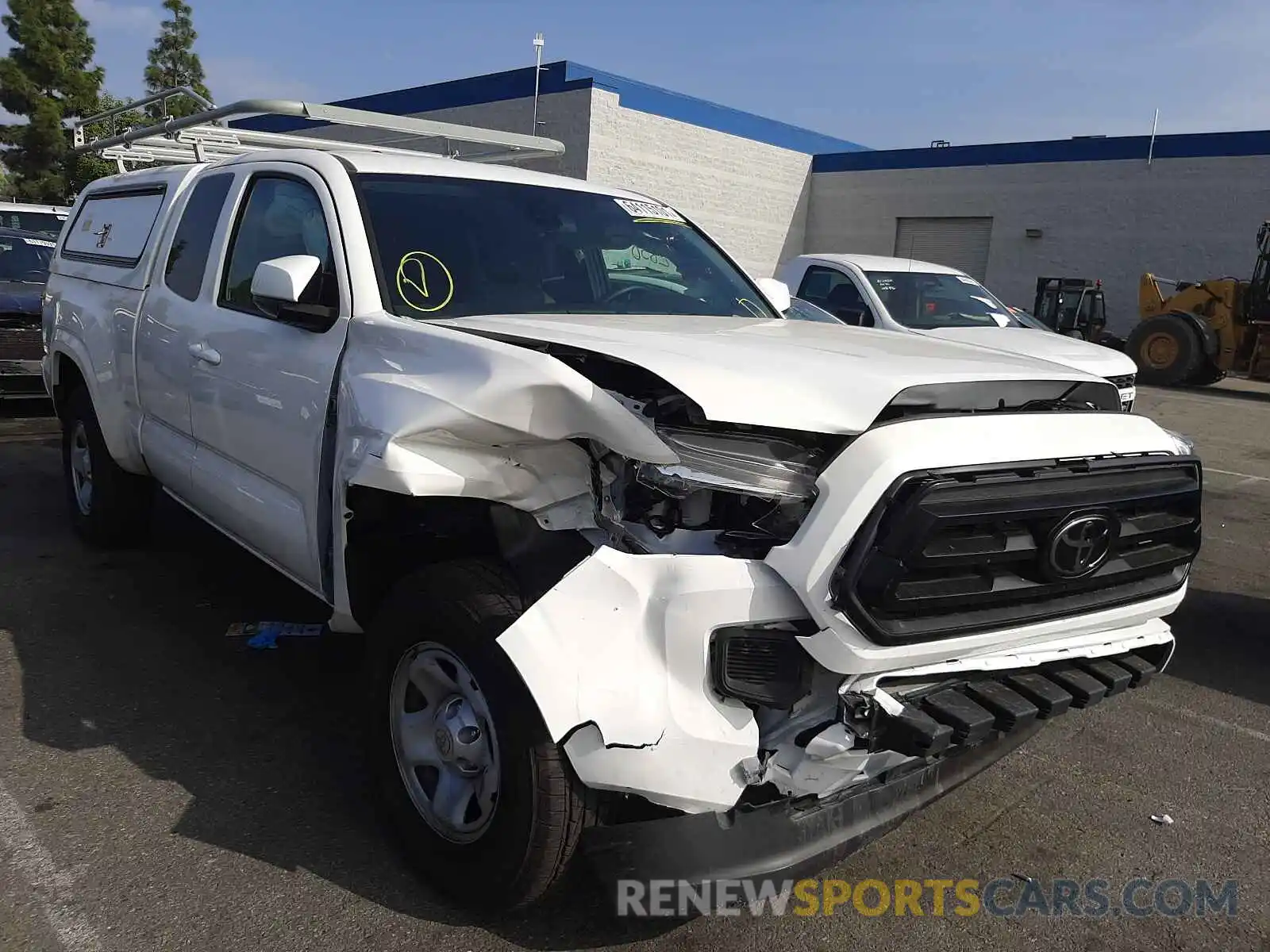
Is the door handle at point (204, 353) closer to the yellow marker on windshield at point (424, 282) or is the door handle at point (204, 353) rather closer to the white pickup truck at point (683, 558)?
the white pickup truck at point (683, 558)

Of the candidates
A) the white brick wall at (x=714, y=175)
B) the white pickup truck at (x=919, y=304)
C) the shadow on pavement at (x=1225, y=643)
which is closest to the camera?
the shadow on pavement at (x=1225, y=643)

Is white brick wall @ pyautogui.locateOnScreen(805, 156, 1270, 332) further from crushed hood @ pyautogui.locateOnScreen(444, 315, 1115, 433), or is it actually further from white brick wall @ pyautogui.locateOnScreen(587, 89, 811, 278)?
crushed hood @ pyautogui.locateOnScreen(444, 315, 1115, 433)

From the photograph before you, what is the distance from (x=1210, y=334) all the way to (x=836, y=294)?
37.5ft

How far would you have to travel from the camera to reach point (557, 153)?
237 inches

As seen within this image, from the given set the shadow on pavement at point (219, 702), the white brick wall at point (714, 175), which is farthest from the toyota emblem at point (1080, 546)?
the white brick wall at point (714, 175)

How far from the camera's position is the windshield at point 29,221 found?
11372 mm

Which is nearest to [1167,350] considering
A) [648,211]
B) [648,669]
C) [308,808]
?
[648,211]

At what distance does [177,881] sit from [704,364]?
2.00 metres

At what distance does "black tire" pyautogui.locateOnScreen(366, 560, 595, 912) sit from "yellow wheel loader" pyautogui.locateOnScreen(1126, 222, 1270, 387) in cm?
1832

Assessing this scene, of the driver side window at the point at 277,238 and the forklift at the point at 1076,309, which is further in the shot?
the forklift at the point at 1076,309

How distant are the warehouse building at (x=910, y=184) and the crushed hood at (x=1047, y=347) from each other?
1205 centimetres

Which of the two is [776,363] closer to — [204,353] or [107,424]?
[204,353]

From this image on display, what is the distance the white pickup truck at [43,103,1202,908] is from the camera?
2.20m

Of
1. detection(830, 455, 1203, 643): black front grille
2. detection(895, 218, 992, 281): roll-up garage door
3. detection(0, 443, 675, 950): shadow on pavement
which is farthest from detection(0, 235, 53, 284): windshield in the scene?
detection(895, 218, 992, 281): roll-up garage door
